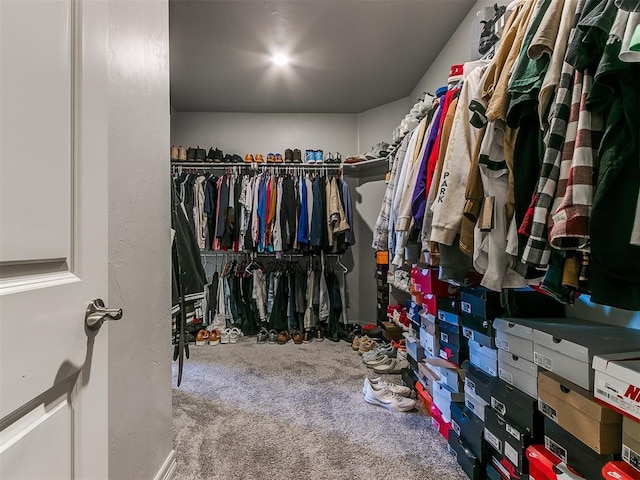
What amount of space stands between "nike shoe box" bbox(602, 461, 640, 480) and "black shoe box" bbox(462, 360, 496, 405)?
0.51 metres

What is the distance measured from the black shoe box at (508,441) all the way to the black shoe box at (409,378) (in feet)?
2.86

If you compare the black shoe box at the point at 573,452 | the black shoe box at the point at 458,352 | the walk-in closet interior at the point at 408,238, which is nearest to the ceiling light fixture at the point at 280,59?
the walk-in closet interior at the point at 408,238

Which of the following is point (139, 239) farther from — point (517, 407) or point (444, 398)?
point (444, 398)

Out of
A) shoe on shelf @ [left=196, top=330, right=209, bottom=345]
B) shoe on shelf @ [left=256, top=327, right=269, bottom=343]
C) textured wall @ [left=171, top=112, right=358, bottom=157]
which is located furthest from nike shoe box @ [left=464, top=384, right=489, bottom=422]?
textured wall @ [left=171, top=112, right=358, bottom=157]

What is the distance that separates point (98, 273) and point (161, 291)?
28.0 inches

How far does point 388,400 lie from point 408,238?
1.10 metres

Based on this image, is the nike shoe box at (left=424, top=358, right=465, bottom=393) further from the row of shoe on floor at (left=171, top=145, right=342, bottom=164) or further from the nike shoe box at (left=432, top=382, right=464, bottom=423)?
the row of shoe on floor at (left=171, top=145, right=342, bottom=164)

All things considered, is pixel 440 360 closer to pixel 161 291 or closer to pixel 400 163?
pixel 400 163

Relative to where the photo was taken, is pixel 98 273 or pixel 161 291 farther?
pixel 161 291

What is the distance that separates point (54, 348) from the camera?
1.53ft

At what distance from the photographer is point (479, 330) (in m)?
1.39

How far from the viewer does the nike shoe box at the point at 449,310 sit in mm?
1597

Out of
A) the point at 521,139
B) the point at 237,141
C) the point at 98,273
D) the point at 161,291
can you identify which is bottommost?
the point at 161,291

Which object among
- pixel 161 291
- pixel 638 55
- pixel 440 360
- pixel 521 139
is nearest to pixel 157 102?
pixel 161 291
